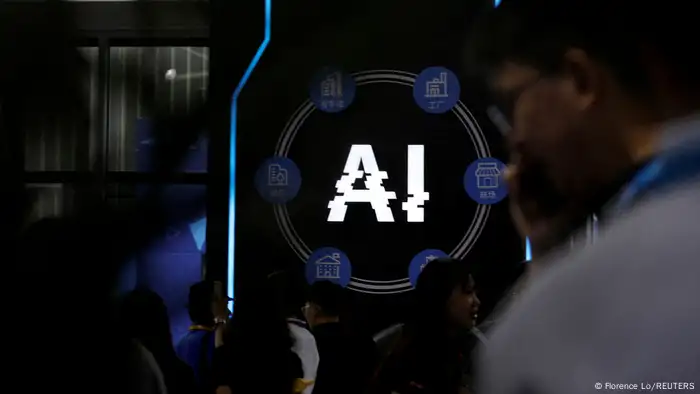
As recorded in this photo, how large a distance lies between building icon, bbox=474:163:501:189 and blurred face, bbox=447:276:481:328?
267 millimetres

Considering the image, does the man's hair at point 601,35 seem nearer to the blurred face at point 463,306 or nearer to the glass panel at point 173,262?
the glass panel at point 173,262

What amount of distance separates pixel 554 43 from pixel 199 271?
43.6 inches

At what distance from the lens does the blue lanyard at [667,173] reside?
313 millimetres

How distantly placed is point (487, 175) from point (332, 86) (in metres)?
Answer: 0.44

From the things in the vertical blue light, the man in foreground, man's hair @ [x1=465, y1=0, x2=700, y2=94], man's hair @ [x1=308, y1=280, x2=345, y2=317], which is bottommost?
man's hair @ [x1=308, y1=280, x2=345, y2=317]

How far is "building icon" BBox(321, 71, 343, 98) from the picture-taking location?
5.75 ft

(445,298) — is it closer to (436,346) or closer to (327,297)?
(436,346)

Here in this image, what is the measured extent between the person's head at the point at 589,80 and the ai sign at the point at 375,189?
896 mm

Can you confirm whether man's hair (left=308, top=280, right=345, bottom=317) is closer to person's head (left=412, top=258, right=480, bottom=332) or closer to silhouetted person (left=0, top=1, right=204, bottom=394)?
person's head (left=412, top=258, right=480, bottom=332)

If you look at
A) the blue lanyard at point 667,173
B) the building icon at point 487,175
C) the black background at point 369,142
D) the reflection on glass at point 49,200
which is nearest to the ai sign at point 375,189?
the black background at point 369,142

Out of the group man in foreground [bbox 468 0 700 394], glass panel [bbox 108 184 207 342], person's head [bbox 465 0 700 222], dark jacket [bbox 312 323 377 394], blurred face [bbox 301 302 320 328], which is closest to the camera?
man in foreground [bbox 468 0 700 394]

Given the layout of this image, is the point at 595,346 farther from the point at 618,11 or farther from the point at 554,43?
the point at 618,11

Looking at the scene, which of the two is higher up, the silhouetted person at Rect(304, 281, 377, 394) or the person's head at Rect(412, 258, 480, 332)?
the person's head at Rect(412, 258, 480, 332)

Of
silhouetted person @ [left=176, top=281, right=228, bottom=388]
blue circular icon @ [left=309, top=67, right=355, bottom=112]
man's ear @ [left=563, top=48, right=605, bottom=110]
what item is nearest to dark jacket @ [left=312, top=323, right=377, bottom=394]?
silhouetted person @ [left=176, top=281, right=228, bottom=388]
